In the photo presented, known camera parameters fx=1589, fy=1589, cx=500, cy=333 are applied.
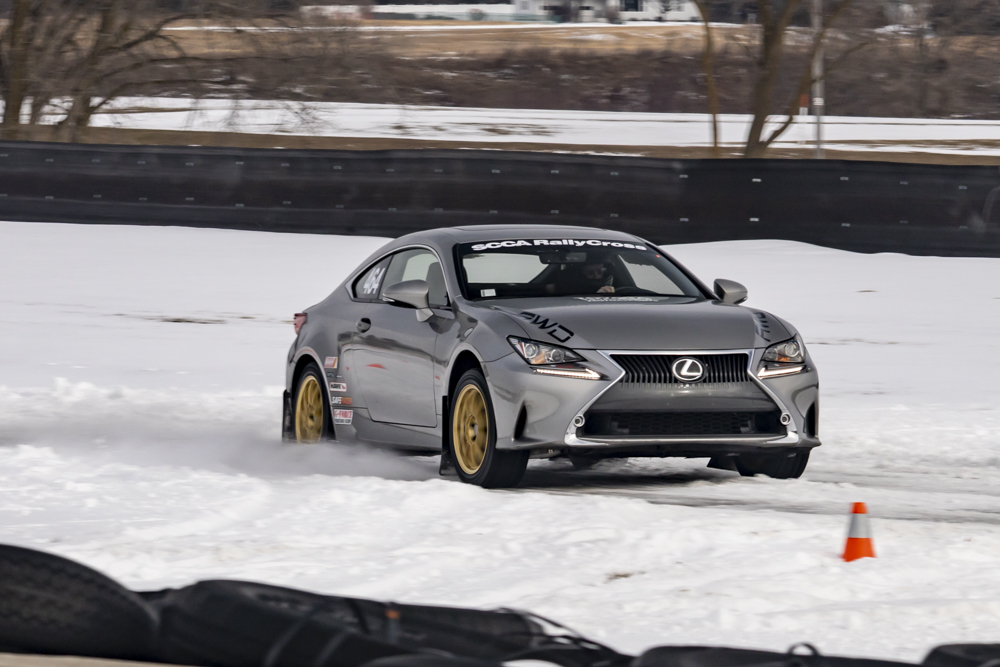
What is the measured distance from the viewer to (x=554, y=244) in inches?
356

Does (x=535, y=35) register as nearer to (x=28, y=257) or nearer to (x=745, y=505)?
(x=28, y=257)

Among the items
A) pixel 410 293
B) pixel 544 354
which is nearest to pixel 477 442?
pixel 544 354

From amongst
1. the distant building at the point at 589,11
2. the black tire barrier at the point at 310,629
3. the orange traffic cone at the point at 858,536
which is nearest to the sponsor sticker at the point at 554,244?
the orange traffic cone at the point at 858,536

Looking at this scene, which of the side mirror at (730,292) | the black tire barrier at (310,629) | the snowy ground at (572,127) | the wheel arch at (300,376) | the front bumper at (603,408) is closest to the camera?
the black tire barrier at (310,629)

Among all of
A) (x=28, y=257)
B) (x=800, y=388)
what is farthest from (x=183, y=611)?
(x=28, y=257)

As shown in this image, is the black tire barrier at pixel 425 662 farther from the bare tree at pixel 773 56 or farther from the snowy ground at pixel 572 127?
the snowy ground at pixel 572 127

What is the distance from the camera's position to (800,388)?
8.12 metres

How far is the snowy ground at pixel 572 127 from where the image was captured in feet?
143

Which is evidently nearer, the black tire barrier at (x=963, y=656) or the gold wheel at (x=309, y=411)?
the black tire barrier at (x=963, y=656)

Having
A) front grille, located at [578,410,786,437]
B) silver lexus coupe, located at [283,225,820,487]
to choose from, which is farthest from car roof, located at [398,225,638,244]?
front grille, located at [578,410,786,437]

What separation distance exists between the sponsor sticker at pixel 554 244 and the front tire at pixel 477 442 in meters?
1.01

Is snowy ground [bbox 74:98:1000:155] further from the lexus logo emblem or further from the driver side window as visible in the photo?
the lexus logo emblem

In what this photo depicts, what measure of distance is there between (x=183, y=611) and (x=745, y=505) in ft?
12.3

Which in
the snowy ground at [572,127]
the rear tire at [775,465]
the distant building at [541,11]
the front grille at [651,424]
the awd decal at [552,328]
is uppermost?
the awd decal at [552,328]
